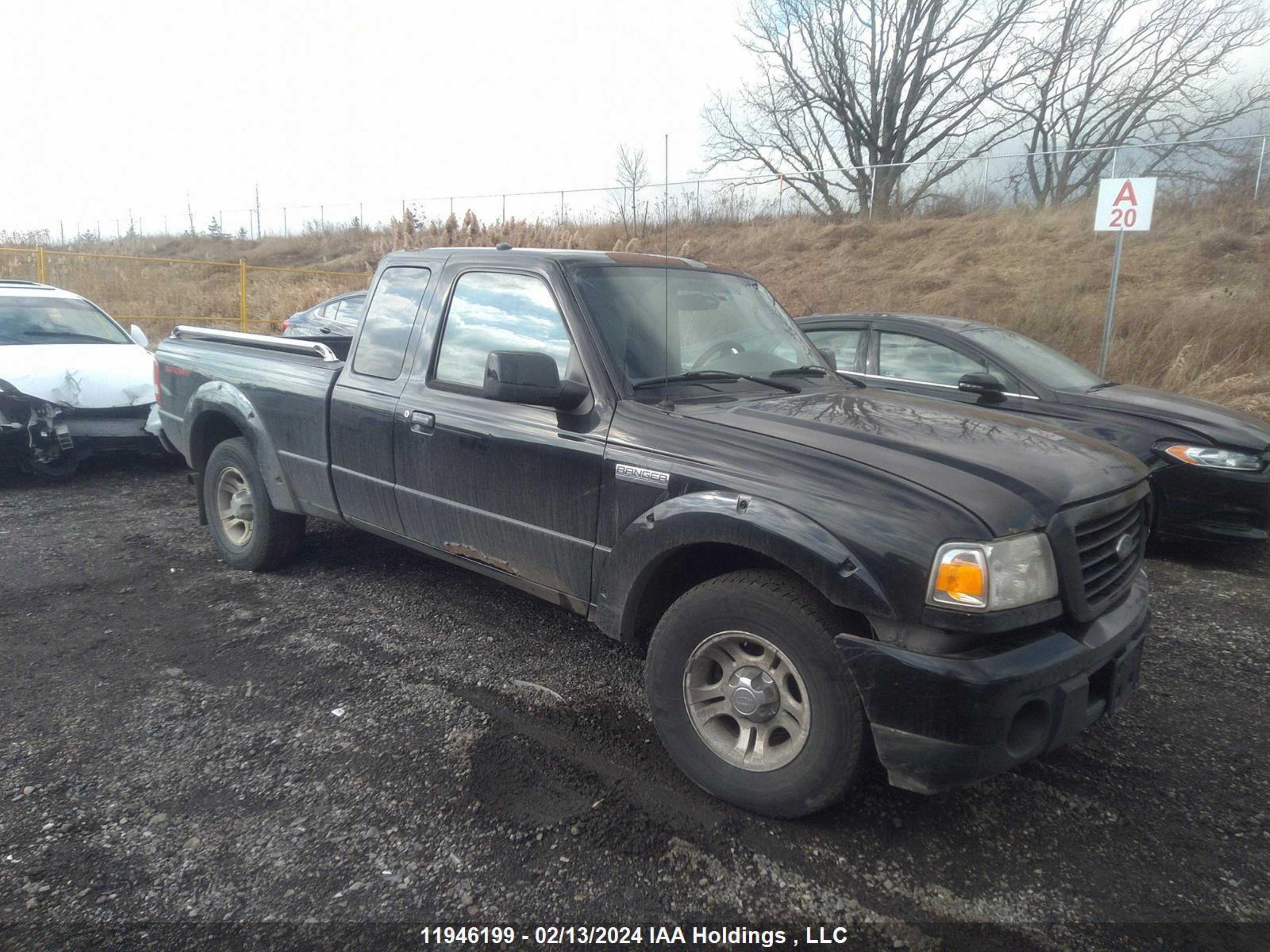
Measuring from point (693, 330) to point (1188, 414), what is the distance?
4094 millimetres

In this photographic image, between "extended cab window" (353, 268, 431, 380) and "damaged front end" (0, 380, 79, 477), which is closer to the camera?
"extended cab window" (353, 268, 431, 380)

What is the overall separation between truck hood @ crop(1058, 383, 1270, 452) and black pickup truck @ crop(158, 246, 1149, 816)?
2860 millimetres

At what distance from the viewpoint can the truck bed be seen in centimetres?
465

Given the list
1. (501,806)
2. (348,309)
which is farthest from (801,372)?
(348,309)

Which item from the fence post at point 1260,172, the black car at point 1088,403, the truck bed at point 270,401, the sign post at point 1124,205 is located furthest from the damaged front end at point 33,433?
the fence post at point 1260,172

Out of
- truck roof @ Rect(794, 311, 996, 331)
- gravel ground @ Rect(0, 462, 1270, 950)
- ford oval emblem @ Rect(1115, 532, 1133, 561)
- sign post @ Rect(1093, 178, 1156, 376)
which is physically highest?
sign post @ Rect(1093, 178, 1156, 376)

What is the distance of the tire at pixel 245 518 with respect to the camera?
509 cm

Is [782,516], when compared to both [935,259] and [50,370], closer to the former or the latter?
[50,370]

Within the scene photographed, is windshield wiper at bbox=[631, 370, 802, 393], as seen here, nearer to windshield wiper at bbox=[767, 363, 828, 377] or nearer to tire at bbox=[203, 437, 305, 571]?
windshield wiper at bbox=[767, 363, 828, 377]

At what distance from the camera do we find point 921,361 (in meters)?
6.52

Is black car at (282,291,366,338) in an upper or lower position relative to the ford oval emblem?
upper

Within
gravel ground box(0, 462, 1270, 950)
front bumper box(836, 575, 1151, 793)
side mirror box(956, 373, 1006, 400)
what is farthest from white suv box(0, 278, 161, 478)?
front bumper box(836, 575, 1151, 793)

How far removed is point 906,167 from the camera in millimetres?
22453

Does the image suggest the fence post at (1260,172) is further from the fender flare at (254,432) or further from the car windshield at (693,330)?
the fender flare at (254,432)
